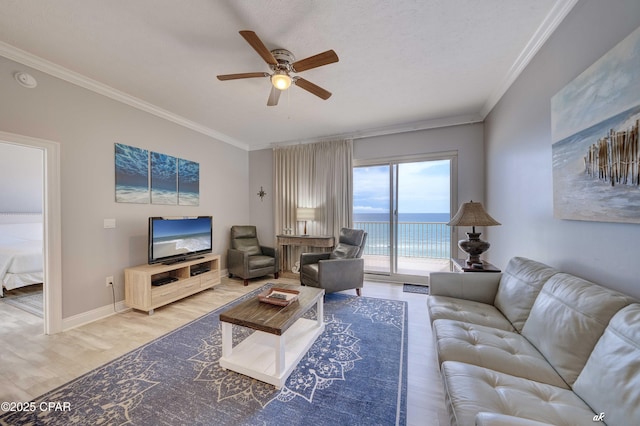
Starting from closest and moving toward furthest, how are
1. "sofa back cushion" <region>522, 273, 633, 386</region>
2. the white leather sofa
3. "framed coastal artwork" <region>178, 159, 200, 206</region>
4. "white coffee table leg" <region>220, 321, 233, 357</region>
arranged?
the white leather sofa, "sofa back cushion" <region>522, 273, 633, 386</region>, "white coffee table leg" <region>220, 321, 233, 357</region>, "framed coastal artwork" <region>178, 159, 200, 206</region>

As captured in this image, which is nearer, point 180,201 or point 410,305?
point 410,305

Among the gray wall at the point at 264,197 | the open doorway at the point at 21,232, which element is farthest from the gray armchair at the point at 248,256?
the open doorway at the point at 21,232

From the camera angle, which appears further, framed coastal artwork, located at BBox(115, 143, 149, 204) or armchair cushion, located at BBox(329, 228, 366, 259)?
armchair cushion, located at BBox(329, 228, 366, 259)

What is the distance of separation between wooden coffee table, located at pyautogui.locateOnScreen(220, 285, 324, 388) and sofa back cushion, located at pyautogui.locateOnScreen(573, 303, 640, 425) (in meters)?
1.52

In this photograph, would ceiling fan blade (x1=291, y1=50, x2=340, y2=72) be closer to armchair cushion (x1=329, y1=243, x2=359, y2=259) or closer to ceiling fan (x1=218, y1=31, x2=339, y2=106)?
ceiling fan (x1=218, y1=31, x2=339, y2=106)

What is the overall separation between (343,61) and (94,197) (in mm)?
3177

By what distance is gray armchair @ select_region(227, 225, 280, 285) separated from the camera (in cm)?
391

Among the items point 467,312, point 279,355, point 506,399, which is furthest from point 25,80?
point 467,312

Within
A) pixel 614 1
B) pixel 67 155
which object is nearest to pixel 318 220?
pixel 67 155

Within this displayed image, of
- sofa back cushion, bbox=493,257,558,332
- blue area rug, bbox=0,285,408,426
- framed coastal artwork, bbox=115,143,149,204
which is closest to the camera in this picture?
blue area rug, bbox=0,285,408,426

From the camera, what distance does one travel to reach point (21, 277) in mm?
3260

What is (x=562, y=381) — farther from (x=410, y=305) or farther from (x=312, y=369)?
(x=410, y=305)

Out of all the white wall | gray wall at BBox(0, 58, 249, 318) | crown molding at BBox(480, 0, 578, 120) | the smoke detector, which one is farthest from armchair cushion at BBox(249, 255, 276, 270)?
crown molding at BBox(480, 0, 578, 120)

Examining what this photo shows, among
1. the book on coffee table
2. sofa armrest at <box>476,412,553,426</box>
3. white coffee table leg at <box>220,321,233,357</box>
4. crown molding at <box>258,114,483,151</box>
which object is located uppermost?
crown molding at <box>258,114,483,151</box>
